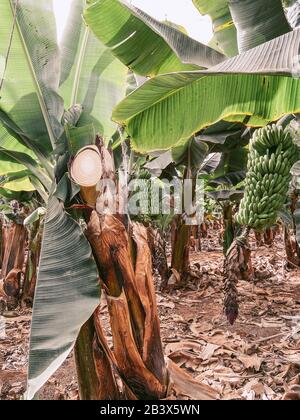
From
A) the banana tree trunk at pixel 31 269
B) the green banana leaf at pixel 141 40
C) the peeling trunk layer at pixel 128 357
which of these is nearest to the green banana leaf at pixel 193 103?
the green banana leaf at pixel 141 40

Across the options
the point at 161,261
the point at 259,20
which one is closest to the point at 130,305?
the point at 259,20

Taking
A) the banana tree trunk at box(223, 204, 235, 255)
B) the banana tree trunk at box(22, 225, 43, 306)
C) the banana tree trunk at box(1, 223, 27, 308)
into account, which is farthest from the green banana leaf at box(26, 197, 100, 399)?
the banana tree trunk at box(223, 204, 235, 255)

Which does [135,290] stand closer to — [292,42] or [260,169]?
[260,169]

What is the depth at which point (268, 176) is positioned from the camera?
4.41 ft

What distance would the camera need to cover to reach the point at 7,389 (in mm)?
1815

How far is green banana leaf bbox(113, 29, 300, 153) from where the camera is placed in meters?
1.44

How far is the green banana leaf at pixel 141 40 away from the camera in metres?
1.50

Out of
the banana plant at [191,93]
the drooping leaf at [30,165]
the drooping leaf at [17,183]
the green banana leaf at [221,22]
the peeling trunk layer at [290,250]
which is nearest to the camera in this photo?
the banana plant at [191,93]

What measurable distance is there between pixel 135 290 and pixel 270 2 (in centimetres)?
137

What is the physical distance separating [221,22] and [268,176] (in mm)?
1297

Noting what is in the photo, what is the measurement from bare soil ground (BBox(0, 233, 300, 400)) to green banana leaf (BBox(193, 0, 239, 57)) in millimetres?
1743

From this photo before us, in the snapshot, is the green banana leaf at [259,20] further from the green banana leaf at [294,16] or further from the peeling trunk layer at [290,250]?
the peeling trunk layer at [290,250]

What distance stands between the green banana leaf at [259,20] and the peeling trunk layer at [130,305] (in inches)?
40.4

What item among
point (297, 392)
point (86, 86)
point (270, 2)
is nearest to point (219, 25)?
point (270, 2)
